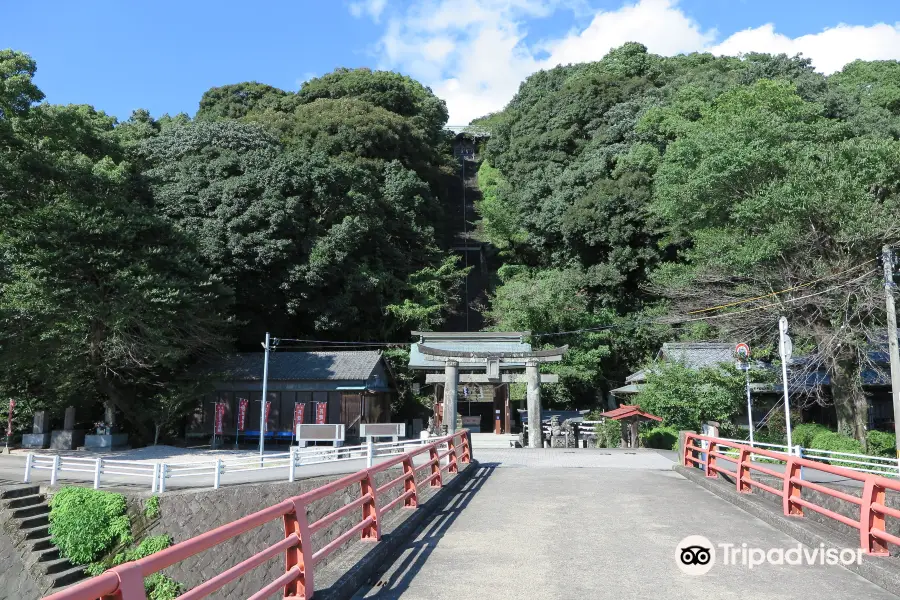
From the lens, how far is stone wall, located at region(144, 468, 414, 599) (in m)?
14.6

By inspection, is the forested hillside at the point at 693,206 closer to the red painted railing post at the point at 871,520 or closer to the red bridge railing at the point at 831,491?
the red bridge railing at the point at 831,491

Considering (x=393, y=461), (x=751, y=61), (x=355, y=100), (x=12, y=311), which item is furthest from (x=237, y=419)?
(x=751, y=61)

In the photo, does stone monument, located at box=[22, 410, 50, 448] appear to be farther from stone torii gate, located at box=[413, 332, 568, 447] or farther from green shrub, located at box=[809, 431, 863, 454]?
green shrub, located at box=[809, 431, 863, 454]

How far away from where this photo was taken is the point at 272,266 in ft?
110

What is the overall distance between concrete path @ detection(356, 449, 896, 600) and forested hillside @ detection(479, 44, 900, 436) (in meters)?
13.0

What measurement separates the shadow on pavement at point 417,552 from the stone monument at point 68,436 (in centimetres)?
2255

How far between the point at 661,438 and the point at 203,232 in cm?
2441

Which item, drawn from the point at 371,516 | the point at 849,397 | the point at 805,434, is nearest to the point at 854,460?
the point at 849,397

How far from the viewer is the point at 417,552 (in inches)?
275

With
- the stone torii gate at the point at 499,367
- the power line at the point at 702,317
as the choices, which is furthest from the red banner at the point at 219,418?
the stone torii gate at the point at 499,367

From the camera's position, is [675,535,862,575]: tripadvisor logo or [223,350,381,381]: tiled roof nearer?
[675,535,862,575]: tripadvisor logo

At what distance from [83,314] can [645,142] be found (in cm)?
3152

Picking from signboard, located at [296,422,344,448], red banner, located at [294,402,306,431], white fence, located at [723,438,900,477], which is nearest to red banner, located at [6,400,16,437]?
red banner, located at [294,402,306,431]

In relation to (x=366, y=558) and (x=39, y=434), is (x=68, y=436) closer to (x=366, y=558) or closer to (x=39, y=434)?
(x=39, y=434)
